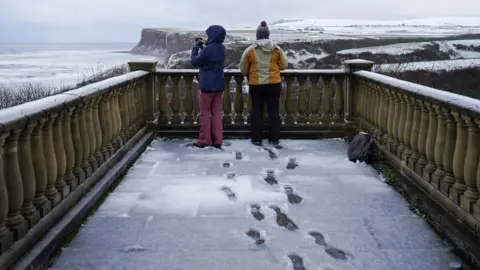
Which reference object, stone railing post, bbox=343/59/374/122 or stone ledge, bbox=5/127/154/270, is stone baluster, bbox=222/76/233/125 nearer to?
stone railing post, bbox=343/59/374/122

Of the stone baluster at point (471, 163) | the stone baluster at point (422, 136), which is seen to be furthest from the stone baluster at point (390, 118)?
the stone baluster at point (471, 163)

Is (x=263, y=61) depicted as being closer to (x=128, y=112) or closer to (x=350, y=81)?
(x=350, y=81)

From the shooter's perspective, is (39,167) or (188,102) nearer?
(39,167)

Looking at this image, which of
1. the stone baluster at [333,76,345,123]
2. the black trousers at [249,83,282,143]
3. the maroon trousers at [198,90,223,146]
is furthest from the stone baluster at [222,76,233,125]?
the stone baluster at [333,76,345,123]

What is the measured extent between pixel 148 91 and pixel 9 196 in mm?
5367

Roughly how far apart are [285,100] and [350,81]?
1.03 m

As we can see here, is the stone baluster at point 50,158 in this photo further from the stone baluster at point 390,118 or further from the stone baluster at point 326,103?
the stone baluster at point 326,103

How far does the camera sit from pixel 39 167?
13.9 ft

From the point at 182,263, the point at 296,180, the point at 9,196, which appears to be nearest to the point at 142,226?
the point at 182,263

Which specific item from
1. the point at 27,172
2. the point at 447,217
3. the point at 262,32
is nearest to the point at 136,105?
the point at 262,32

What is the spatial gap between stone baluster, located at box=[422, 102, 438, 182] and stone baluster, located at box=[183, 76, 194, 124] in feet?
14.5

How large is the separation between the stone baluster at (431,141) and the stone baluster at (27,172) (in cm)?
336

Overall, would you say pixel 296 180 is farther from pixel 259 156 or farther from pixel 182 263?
pixel 182 263

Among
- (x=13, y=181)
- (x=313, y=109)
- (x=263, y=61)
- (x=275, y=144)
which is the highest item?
(x=263, y=61)
